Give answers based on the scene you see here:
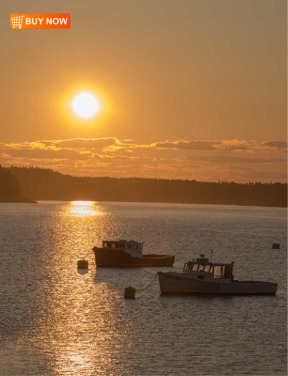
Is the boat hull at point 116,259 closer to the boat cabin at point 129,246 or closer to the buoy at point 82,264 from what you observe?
the boat cabin at point 129,246

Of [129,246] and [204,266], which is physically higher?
[129,246]

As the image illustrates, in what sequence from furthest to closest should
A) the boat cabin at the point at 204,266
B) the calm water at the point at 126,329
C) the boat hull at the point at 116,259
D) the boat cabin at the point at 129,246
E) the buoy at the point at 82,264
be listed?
the boat cabin at the point at 129,246 < the boat hull at the point at 116,259 < the buoy at the point at 82,264 < the boat cabin at the point at 204,266 < the calm water at the point at 126,329

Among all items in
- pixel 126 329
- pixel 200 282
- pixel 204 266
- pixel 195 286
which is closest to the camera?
pixel 126 329

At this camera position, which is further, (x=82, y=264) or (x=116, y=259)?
(x=116, y=259)

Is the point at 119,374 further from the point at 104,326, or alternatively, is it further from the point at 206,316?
the point at 206,316

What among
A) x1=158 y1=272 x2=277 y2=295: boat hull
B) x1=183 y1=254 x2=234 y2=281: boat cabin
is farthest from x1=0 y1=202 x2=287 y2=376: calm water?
x1=183 y1=254 x2=234 y2=281: boat cabin

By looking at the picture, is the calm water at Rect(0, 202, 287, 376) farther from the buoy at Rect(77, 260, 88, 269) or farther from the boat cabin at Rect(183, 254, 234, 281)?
the buoy at Rect(77, 260, 88, 269)

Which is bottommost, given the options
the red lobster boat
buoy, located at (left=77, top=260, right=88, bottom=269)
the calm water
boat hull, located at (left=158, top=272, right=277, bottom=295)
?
the calm water

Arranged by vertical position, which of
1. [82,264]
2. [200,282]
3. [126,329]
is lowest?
[126,329]

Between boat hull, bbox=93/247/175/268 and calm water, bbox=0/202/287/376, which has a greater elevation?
boat hull, bbox=93/247/175/268

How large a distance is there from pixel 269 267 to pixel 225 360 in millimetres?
83763

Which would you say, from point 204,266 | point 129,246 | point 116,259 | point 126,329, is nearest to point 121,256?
point 116,259

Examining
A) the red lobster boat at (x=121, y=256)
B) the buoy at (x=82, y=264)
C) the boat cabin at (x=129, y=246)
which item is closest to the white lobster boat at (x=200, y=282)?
the buoy at (x=82, y=264)

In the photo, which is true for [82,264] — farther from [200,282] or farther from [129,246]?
[200,282]
